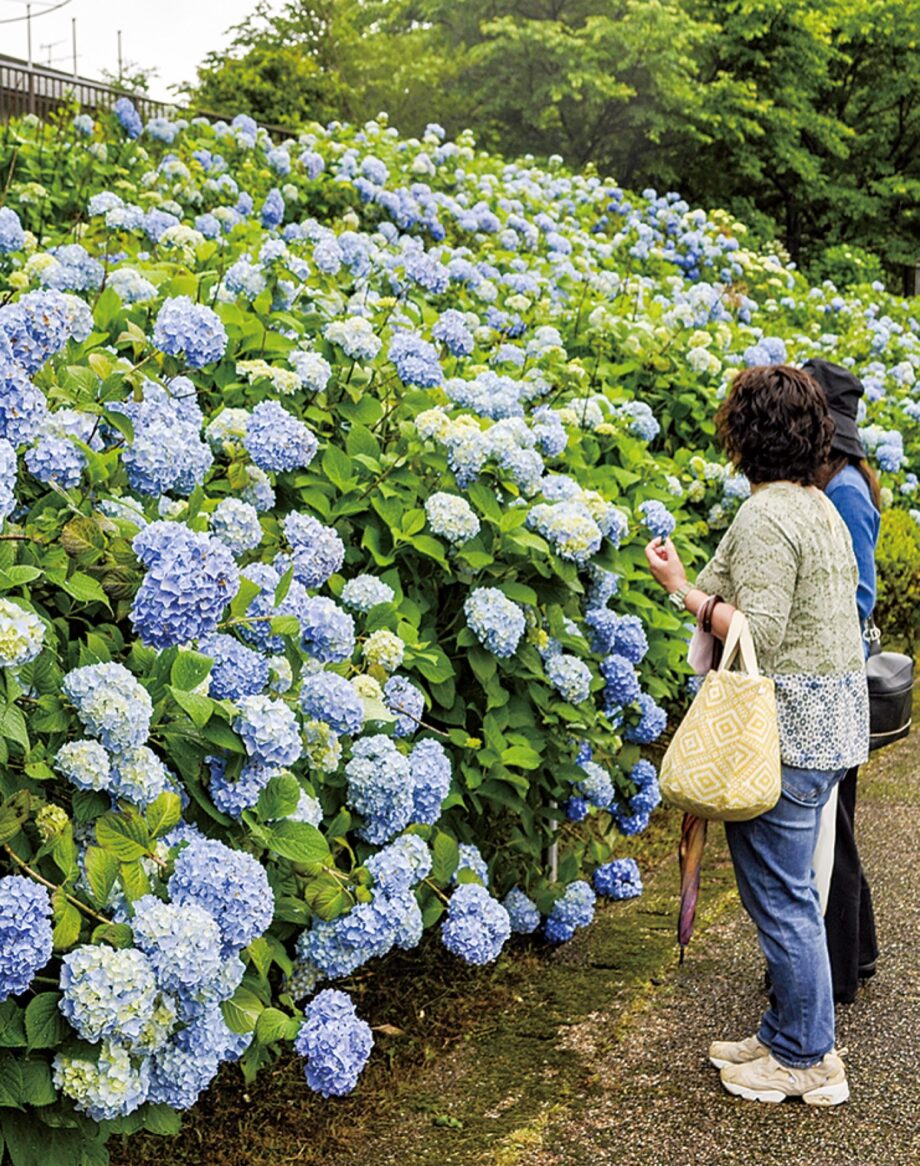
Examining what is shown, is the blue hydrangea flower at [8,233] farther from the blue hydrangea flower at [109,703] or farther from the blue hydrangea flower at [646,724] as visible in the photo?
the blue hydrangea flower at [109,703]

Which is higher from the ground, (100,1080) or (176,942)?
(176,942)

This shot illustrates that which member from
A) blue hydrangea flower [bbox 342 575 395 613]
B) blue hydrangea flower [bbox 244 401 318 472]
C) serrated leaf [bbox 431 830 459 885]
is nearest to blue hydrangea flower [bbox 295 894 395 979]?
serrated leaf [bbox 431 830 459 885]

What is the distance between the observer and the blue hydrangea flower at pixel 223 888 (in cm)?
200

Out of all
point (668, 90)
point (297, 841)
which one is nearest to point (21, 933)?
point (297, 841)

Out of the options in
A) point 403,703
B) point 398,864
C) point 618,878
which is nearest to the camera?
point 398,864

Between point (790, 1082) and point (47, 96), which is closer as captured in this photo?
point (790, 1082)

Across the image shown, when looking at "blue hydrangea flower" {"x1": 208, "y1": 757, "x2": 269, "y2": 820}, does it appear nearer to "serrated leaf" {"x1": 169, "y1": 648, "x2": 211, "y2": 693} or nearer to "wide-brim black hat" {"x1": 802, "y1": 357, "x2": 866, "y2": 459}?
"serrated leaf" {"x1": 169, "y1": 648, "x2": 211, "y2": 693}

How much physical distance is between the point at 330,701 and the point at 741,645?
2.84 ft

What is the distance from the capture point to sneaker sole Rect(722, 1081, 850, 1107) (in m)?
2.93

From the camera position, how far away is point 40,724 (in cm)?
196

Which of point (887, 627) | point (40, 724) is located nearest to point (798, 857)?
point (40, 724)

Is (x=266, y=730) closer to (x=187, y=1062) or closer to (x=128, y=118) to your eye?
(x=187, y=1062)

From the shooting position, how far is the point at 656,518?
155 inches

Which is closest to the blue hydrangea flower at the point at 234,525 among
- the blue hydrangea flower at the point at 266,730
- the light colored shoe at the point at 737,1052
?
the blue hydrangea flower at the point at 266,730
